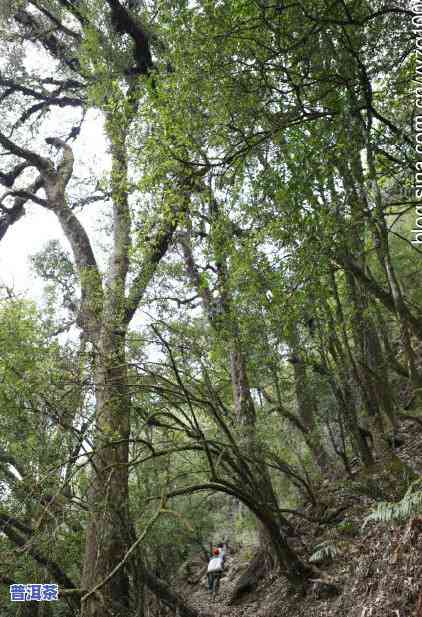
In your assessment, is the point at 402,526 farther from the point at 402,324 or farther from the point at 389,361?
the point at 389,361

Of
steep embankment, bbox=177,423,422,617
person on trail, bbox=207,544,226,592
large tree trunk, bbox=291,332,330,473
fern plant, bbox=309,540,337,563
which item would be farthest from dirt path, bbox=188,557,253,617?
large tree trunk, bbox=291,332,330,473

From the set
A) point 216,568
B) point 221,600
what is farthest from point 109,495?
point 216,568

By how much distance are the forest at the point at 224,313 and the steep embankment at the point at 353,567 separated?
3cm

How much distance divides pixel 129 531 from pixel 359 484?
346 centimetres

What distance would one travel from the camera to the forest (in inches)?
177

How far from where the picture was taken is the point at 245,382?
887 centimetres

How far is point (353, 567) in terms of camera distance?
5180 mm

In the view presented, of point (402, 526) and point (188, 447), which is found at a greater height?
point (188, 447)

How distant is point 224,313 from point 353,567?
13.3 feet

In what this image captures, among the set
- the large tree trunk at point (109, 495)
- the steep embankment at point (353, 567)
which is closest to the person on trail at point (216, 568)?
the steep embankment at point (353, 567)

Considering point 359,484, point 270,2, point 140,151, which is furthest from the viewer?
point 359,484

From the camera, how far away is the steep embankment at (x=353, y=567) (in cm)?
356

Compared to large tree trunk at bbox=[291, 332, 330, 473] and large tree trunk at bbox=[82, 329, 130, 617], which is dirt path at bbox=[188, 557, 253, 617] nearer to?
large tree trunk at bbox=[82, 329, 130, 617]

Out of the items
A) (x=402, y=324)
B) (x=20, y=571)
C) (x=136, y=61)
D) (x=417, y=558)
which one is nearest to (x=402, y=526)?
(x=417, y=558)
